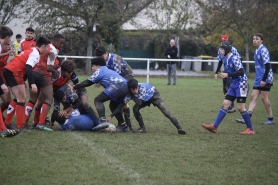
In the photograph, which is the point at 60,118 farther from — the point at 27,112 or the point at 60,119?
the point at 27,112

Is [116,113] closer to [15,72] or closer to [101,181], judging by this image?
[15,72]

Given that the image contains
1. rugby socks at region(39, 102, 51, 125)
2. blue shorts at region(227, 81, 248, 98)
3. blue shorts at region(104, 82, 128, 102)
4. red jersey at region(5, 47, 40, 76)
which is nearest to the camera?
red jersey at region(5, 47, 40, 76)

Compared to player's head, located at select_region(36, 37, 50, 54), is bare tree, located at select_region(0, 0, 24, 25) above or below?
above

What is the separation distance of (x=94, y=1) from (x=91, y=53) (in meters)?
3.16

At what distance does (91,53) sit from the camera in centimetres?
2791

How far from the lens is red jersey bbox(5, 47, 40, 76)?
27.7 ft

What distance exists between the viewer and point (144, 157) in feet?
22.2

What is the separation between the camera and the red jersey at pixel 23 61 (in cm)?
843

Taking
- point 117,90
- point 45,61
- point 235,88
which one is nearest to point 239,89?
point 235,88

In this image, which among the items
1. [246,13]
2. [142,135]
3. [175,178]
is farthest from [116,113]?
[246,13]

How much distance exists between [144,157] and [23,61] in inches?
128

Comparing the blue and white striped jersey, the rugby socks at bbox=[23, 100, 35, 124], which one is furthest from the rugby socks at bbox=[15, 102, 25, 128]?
the blue and white striped jersey

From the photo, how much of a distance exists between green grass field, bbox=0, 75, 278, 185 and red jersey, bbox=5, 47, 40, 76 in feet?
3.75

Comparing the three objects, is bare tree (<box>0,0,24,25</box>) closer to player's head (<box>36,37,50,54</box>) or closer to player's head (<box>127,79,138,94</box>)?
player's head (<box>36,37,50,54</box>)
